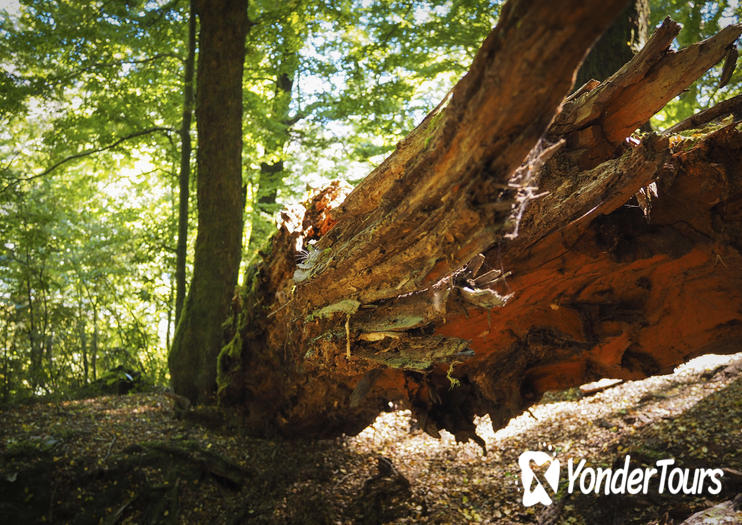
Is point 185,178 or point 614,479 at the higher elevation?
point 185,178

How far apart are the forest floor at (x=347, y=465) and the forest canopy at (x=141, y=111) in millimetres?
2429

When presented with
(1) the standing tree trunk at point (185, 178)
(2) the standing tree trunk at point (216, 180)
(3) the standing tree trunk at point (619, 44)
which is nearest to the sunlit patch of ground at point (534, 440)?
(2) the standing tree trunk at point (216, 180)

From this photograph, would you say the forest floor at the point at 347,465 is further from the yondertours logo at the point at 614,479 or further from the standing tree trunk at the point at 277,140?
the standing tree trunk at the point at 277,140

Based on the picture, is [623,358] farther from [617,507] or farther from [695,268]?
[617,507]

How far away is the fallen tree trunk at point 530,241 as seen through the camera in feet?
4.77

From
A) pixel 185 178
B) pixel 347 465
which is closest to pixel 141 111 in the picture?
pixel 185 178

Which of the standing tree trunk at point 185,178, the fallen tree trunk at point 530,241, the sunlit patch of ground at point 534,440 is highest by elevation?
the standing tree trunk at point 185,178

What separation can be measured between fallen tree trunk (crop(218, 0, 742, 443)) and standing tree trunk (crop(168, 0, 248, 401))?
1.94m

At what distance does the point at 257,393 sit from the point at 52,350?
541 cm

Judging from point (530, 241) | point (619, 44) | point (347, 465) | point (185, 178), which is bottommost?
point (347, 465)

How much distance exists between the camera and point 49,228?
30.2 ft

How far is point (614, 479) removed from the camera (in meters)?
3.42

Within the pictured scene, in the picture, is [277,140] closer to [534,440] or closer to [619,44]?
[619,44]

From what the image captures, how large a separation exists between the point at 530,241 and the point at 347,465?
323 cm
